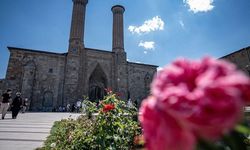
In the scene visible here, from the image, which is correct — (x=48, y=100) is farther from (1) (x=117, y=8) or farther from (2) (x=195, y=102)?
(2) (x=195, y=102)

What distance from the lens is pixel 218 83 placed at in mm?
428

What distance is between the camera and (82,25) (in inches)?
984

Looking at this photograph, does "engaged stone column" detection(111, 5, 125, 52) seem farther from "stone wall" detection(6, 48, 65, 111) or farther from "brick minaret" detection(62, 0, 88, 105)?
"stone wall" detection(6, 48, 65, 111)

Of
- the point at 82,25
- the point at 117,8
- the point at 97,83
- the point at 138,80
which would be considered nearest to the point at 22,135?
the point at 97,83

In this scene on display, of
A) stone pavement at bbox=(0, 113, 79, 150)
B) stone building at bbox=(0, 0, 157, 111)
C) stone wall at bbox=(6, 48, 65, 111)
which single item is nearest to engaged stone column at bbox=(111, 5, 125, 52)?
stone building at bbox=(0, 0, 157, 111)

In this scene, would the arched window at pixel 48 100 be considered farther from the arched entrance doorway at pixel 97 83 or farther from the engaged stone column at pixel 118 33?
the engaged stone column at pixel 118 33

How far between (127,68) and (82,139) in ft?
80.3

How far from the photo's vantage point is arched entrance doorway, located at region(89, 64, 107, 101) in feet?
84.8

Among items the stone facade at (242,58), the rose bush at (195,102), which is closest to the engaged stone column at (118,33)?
the stone facade at (242,58)

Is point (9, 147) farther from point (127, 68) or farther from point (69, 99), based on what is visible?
point (127, 68)

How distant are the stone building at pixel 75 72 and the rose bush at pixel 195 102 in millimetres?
23106

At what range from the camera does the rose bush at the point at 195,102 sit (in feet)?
1.36

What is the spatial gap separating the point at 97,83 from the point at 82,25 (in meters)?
7.56

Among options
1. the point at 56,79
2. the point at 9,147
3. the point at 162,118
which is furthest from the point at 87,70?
the point at 162,118
